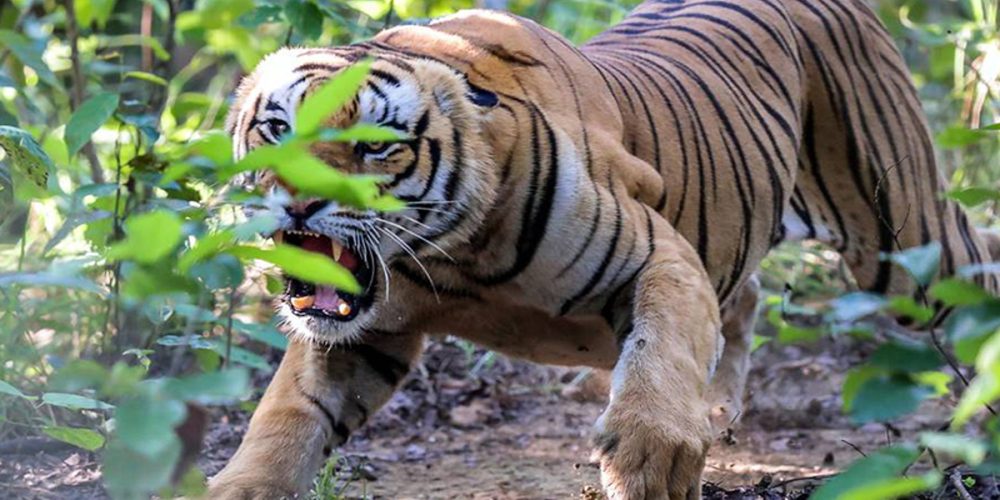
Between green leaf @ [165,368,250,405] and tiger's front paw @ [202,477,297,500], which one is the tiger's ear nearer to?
tiger's front paw @ [202,477,297,500]

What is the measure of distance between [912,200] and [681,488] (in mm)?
2071

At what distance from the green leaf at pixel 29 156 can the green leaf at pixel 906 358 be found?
2087mm

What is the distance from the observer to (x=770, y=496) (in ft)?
10.8

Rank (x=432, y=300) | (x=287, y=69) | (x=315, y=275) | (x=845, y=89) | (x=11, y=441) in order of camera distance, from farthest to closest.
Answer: (x=845, y=89), (x=11, y=441), (x=432, y=300), (x=287, y=69), (x=315, y=275)

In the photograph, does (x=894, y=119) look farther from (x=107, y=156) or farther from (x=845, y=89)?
(x=107, y=156)

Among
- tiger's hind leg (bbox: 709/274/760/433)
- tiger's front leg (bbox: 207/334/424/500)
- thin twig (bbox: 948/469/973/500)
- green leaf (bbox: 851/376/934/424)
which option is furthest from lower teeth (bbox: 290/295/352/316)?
tiger's hind leg (bbox: 709/274/760/433)

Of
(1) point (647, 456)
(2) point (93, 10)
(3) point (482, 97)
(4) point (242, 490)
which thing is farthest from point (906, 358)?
(2) point (93, 10)

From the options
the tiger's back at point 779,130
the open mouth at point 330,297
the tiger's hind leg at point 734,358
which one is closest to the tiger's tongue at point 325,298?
the open mouth at point 330,297

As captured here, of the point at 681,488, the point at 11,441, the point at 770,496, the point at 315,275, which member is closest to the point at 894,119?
the point at 770,496

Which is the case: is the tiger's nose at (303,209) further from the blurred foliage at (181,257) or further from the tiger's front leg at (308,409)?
the tiger's front leg at (308,409)

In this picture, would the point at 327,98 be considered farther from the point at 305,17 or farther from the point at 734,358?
the point at 734,358

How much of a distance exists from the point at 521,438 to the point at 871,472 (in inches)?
132

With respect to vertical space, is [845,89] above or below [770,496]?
above

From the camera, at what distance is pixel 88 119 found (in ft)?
11.8
